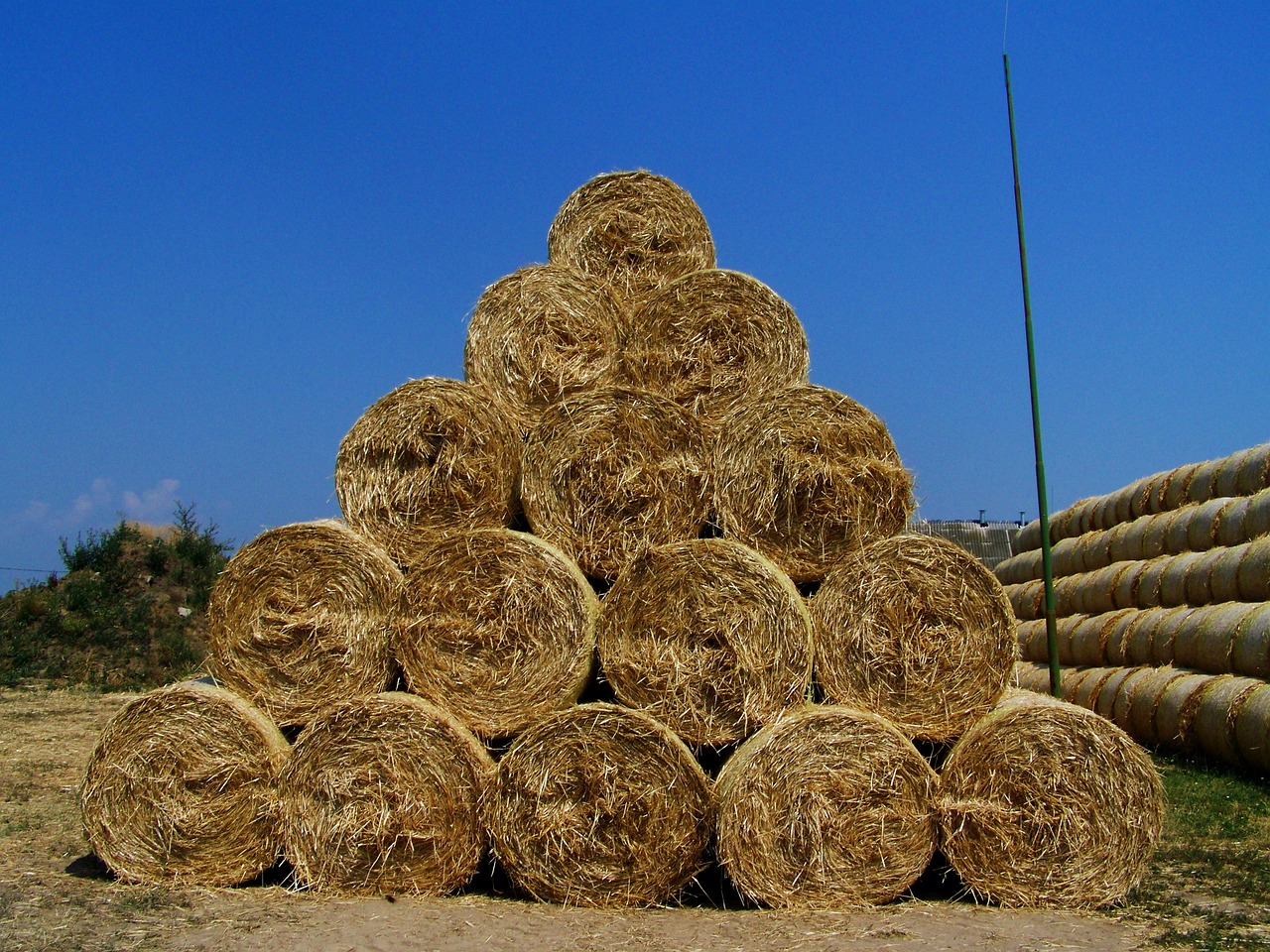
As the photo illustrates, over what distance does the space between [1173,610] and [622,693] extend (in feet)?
20.0

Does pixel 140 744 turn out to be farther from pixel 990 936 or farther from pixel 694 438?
pixel 990 936

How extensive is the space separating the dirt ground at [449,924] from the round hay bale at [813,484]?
1600 millimetres

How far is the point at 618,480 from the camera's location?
17.9 ft

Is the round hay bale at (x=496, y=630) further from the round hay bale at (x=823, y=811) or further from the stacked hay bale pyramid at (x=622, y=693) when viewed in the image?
the round hay bale at (x=823, y=811)

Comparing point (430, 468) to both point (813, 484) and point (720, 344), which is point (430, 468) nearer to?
point (720, 344)

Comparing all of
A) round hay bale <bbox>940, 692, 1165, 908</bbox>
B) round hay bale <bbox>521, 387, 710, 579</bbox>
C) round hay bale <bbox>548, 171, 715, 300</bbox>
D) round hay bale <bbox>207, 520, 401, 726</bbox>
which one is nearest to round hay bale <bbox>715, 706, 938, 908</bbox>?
round hay bale <bbox>940, 692, 1165, 908</bbox>

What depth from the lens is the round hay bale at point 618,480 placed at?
548cm

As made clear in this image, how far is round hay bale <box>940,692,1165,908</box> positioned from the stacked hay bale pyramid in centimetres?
1

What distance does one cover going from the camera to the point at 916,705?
517cm

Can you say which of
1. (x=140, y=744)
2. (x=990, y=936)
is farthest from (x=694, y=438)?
(x=140, y=744)

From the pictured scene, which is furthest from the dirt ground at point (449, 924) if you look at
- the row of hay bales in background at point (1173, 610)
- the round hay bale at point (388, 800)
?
the row of hay bales in background at point (1173, 610)

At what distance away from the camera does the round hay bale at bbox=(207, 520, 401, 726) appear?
5.44 m

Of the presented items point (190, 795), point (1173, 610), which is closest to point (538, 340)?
point (190, 795)

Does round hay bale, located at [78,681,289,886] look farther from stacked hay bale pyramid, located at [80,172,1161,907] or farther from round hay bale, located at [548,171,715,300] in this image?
round hay bale, located at [548,171,715,300]
